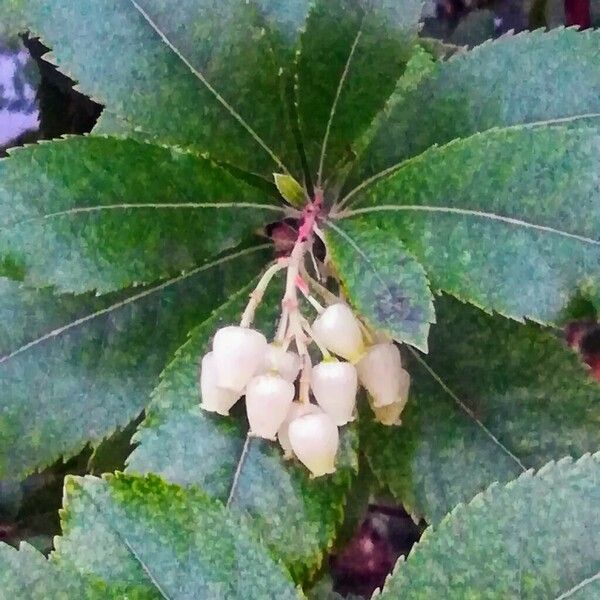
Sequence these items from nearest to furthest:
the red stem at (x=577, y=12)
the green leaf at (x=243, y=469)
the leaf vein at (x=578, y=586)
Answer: the leaf vein at (x=578, y=586)
the green leaf at (x=243, y=469)
the red stem at (x=577, y=12)

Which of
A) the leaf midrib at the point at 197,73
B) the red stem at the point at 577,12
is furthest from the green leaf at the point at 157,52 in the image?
the red stem at the point at 577,12

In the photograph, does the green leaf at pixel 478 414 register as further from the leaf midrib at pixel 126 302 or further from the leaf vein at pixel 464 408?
the leaf midrib at pixel 126 302

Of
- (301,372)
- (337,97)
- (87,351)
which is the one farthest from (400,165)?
(87,351)

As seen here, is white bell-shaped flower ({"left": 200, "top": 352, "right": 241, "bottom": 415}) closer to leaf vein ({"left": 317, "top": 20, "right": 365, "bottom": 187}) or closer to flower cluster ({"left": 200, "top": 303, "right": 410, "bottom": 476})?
flower cluster ({"left": 200, "top": 303, "right": 410, "bottom": 476})

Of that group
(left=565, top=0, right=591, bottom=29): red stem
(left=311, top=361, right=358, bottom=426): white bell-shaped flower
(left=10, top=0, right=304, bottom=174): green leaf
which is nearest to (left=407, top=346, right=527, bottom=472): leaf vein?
(left=311, top=361, right=358, bottom=426): white bell-shaped flower

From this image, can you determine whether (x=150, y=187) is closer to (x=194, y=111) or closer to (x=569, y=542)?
(x=194, y=111)

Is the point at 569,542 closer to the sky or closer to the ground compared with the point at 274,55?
closer to the ground

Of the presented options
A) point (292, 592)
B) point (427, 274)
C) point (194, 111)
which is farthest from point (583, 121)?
point (292, 592)
